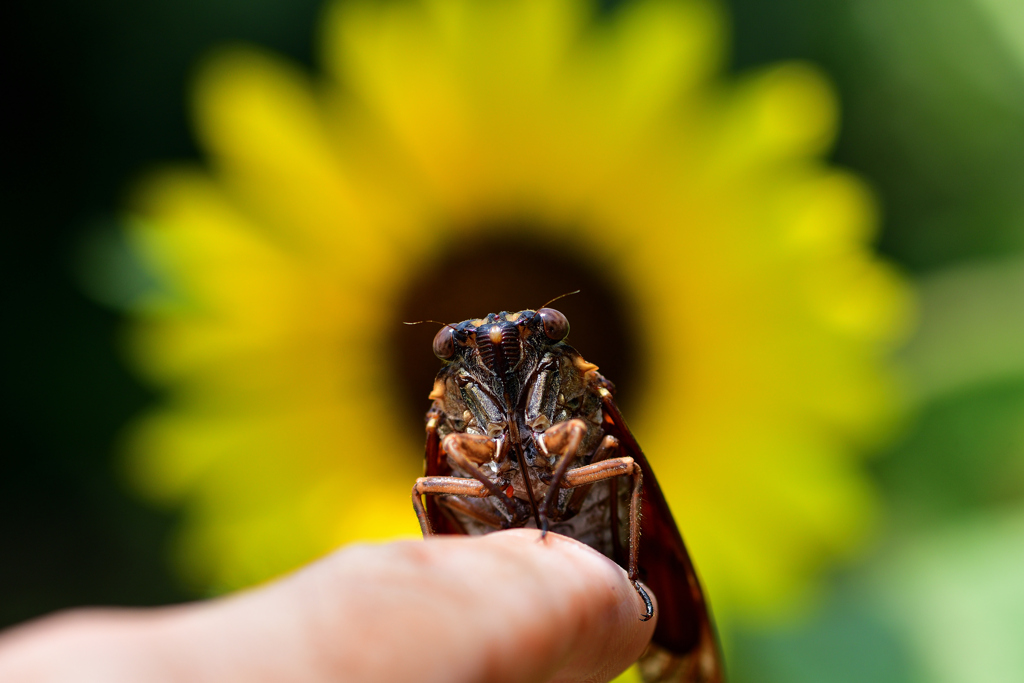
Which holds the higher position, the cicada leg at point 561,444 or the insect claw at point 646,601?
the cicada leg at point 561,444

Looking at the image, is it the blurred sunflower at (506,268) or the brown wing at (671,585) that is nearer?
the brown wing at (671,585)

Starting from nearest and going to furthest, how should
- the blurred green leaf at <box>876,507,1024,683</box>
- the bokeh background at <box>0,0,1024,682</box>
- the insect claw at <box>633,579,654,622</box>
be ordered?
the insect claw at <box>633,579,654,622</box>, the blurred green leaf at <box>876,507,1024,683</box>, the bokeh background at <box>0,0,1024,682</box>

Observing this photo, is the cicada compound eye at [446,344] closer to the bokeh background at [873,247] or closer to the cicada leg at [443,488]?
the cicada leg at [443,488]

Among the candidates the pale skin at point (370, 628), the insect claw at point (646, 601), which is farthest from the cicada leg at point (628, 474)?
the pale skin at point (370, 628)

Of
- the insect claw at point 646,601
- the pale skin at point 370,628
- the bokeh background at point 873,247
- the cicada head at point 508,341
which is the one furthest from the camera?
the bokeh background at point 873,247

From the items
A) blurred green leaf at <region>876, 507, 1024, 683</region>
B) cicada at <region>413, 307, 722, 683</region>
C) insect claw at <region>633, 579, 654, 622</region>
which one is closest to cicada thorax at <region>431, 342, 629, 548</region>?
cicada at <region>413, 307, 722, 683</region>

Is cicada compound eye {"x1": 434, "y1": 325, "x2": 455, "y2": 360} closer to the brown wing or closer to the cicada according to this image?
the cicada

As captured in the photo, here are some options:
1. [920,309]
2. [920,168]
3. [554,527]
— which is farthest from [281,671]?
[920,168]

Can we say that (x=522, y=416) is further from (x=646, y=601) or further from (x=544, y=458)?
(x=646, y=601)
